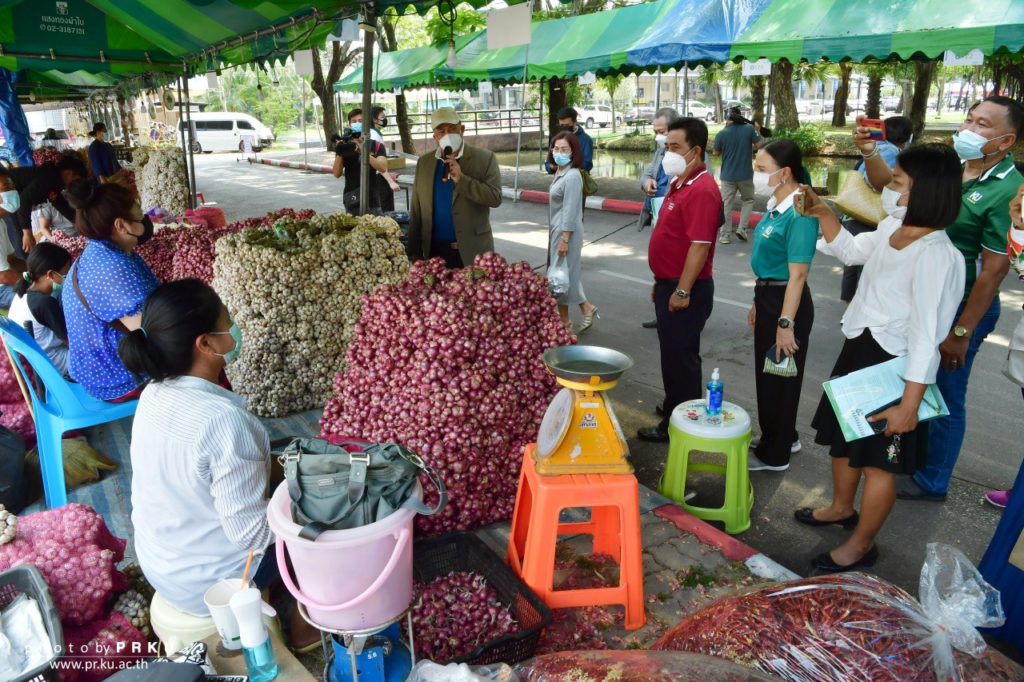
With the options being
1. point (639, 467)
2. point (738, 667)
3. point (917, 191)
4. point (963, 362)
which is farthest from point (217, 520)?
point (963, 362)

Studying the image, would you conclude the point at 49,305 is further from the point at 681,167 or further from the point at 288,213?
the point at 681,167

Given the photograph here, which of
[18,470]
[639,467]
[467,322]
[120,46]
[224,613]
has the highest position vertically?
[120,46]

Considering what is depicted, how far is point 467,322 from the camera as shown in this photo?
2725 mm

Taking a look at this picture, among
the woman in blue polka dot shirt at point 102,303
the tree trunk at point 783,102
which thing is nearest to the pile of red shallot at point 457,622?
the woman in blue polka dot shirt at point 102,303

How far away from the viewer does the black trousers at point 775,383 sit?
3377mm

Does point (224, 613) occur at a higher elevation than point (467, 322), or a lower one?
lower

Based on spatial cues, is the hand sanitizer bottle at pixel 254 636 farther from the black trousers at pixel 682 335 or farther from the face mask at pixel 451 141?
the face mask at pixel 451 141

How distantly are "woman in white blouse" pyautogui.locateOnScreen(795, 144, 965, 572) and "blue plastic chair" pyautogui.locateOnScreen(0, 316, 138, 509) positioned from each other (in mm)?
3580

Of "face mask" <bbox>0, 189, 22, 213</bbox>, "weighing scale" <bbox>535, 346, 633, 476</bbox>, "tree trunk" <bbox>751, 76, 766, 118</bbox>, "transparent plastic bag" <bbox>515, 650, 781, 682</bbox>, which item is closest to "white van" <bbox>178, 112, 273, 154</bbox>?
"tree trunk" <bbox>751, 76, 766, 118</bbox>

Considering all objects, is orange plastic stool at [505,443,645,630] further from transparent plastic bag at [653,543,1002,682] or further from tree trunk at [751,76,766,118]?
tree trunk at [751,76,766,118]

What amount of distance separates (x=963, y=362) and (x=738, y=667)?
7.63 feet

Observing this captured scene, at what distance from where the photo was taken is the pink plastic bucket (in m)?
1.69

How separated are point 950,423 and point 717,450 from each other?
131 centimetres

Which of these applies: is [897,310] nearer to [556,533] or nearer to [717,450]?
[717,450]
